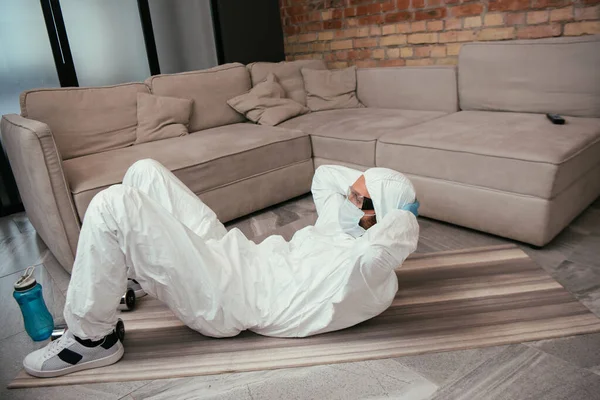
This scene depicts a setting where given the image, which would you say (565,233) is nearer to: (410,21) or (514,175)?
(514,175)

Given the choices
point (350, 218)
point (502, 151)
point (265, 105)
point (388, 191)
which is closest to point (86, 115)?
point (265, 105)

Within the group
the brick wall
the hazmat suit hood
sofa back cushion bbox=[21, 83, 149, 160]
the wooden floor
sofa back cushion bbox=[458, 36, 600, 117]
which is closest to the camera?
the wooden floor

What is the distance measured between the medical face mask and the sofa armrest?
127cm

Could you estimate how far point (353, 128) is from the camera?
107 inches

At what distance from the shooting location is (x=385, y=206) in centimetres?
144

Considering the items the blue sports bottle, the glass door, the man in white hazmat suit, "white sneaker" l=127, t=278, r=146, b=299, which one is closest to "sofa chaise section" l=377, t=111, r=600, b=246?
the man in white hazmat suit

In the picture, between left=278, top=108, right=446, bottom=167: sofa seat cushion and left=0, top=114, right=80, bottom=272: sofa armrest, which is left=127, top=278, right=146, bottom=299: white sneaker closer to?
left=0, top=114, right=80, bottom=272: sofa armrest

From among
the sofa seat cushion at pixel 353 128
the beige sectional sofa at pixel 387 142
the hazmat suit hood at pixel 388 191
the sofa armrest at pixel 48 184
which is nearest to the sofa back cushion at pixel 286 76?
the beige sectional sofa at pixel 387 142

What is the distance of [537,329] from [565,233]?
0.84 meters

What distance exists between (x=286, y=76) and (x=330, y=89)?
0.35m

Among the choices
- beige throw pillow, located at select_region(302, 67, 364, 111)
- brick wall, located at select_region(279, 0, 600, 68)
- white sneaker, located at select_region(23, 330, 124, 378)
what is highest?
brick wall, located at select_region(279, 0, 600, 68)

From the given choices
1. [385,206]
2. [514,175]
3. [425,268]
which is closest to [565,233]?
[514,175]

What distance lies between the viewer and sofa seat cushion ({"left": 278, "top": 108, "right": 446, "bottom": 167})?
2.58 metres

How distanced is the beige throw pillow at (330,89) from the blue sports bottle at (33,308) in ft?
7.43
